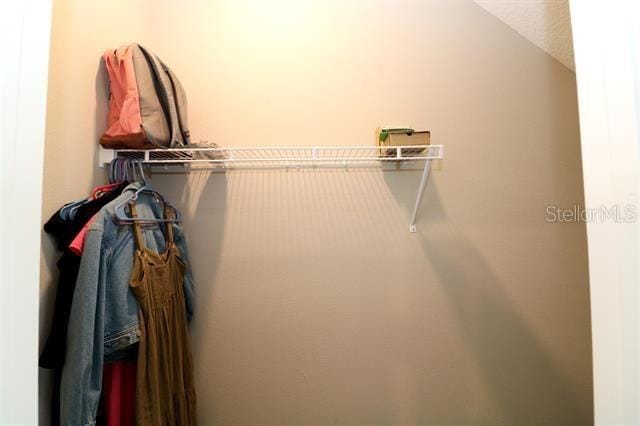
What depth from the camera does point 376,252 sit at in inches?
48.7

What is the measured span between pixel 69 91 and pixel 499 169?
5.82 feet

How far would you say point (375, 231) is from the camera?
1.24m

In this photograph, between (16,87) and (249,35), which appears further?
(249,35)

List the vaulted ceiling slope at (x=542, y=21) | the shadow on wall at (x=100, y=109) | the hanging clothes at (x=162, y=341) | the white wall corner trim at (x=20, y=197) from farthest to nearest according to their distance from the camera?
the vaulted ceiling slope at (x=542, y=21) → the shadow on wall at (x=100, y=109) → the hanging clothes at (x=162, y=341) → the white wall corner trim at (x=20, y=197)

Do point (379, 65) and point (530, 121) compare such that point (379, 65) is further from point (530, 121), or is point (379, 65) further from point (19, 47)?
point (19, 47)

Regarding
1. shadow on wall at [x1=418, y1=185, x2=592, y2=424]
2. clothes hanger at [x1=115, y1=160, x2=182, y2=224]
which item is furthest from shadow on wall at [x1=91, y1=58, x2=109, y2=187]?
shadow on wall at [x1=418, y1=185, x2=592, y2=424]

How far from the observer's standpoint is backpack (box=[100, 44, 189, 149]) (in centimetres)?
88

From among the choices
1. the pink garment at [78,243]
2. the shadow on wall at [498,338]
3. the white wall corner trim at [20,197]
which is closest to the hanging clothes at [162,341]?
the pink garment at [78,243]

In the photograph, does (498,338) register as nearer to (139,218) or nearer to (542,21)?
(542,21)

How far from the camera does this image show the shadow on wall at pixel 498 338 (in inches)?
48.6

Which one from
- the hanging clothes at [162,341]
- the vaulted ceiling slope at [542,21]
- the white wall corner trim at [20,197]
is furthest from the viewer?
the vaulted ceiling slope at [542,21]

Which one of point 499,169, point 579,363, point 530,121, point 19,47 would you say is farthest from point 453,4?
point 579,363

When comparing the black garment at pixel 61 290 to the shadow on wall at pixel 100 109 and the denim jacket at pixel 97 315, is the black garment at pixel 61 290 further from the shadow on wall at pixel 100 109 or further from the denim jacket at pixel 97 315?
the shadow on wall at pixel 100 109

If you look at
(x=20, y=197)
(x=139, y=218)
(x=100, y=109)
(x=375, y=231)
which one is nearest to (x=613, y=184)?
(x=375, y=231)
